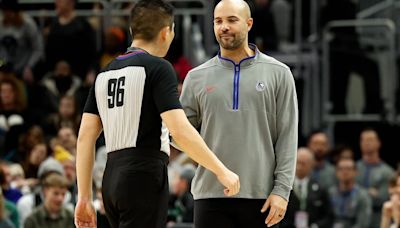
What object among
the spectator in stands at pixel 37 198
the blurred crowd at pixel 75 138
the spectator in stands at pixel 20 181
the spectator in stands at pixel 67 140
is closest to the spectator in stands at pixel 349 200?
the blurred crowd at pixel 75 138

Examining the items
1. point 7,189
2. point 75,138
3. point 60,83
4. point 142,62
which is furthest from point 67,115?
point 142,62

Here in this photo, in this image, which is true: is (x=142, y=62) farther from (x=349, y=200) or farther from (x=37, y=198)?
(x=349, y=200)

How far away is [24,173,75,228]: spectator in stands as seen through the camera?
11.0 m

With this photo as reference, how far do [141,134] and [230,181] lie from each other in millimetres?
583

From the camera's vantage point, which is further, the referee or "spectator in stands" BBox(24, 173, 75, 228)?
"spectator in stands" BBox(24, 173, 75, 228)

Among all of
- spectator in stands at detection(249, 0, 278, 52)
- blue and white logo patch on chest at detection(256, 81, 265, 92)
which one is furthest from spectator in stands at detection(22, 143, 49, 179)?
blue and white logo patch on chest at detection(256, 81, 265, 92)

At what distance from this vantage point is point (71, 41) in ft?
50.6

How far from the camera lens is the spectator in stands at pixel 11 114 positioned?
1409 centimetres

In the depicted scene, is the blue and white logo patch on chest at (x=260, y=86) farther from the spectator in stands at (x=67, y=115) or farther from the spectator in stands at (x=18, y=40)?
the spectator in stands at (x=18, y=40)

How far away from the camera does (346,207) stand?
13.3 meters

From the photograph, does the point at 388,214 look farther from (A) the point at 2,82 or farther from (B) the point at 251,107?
(A) the point at 2,82

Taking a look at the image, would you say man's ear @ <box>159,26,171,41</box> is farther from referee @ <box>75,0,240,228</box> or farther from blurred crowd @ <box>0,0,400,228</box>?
blurred crowd @ <box>0,0,400,228</box>

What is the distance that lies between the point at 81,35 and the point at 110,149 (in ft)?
30.7

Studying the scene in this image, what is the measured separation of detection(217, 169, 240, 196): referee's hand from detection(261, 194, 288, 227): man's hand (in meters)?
0.47
